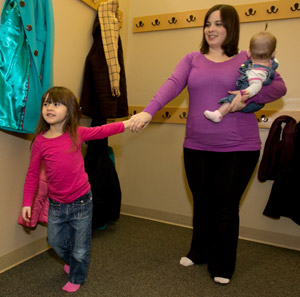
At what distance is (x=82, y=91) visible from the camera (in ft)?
6.84

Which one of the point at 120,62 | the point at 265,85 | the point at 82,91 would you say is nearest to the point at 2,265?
the point at 82,91

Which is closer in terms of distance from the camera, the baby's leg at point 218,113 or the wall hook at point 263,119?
the baby's leg at point 218,113

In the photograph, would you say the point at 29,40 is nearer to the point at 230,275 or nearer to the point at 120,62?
the point at 120,62

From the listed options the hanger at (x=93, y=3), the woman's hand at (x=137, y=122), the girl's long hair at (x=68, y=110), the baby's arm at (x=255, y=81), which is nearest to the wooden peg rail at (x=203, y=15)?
the hanger at (x=93, y=3)

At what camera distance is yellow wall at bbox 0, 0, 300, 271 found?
200cm

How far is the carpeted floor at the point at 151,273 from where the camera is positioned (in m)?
1.51

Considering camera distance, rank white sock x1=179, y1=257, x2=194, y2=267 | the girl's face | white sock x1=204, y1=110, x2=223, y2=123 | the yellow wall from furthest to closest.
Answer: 1. the yellow wall
2. white sock x1=179, y1=257, x2=194, y2=267
3. white sock x1=204, y1=110, x2=223, y2=123
4. the girl's face

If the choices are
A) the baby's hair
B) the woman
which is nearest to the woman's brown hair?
the woman

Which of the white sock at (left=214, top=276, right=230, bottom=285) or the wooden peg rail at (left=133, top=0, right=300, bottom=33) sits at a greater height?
the wooden peg rail at (left=133, top=0, right=300, bottom=33)

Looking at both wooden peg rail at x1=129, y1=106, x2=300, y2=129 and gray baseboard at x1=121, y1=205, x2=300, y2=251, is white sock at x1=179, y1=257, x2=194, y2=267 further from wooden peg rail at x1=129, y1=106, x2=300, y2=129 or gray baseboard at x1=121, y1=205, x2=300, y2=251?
wooden peg rail at x1=129, y1=106, x2=300, y2=129

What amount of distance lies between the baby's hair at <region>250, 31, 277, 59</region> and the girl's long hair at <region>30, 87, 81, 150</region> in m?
0.95

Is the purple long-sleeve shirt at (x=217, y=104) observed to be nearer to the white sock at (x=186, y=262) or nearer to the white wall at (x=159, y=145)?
the white sock at (x=186, y=262)

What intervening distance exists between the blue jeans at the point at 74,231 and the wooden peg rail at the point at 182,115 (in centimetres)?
128

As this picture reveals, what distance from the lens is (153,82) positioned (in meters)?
2.66
